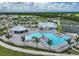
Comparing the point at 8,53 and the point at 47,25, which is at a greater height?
the point at 47,25

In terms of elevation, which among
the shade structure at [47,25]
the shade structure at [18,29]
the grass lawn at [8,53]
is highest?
the shade structure at [47,25]

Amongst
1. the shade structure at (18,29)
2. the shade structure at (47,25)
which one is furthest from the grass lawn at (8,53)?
the shade structure at (47,25)

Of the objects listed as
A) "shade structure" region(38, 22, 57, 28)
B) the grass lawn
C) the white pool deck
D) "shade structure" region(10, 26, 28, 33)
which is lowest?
the grass lawn

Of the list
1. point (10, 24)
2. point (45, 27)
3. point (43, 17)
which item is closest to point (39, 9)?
point (43, 17)

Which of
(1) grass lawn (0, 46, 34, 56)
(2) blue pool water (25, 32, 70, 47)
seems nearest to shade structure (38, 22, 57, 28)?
(2) blue pool water (25, 32, 70, 47)

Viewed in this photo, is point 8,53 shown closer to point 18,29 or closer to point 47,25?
point 18,29

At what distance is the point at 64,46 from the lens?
1544mm

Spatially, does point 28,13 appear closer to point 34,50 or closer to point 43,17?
point 43,17

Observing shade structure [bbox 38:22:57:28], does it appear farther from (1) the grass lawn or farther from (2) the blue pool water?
(1) the grass lawn

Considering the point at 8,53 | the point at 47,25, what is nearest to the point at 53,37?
the point at 47,25

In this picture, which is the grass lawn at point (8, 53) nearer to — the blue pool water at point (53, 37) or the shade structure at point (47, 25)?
the blue pool water at point (53, 37)

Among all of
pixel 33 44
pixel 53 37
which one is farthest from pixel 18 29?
pixel 53 37

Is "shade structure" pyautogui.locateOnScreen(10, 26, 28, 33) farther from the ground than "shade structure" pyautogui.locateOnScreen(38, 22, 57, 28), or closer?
closer

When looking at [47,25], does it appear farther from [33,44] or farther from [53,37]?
[33,44]
